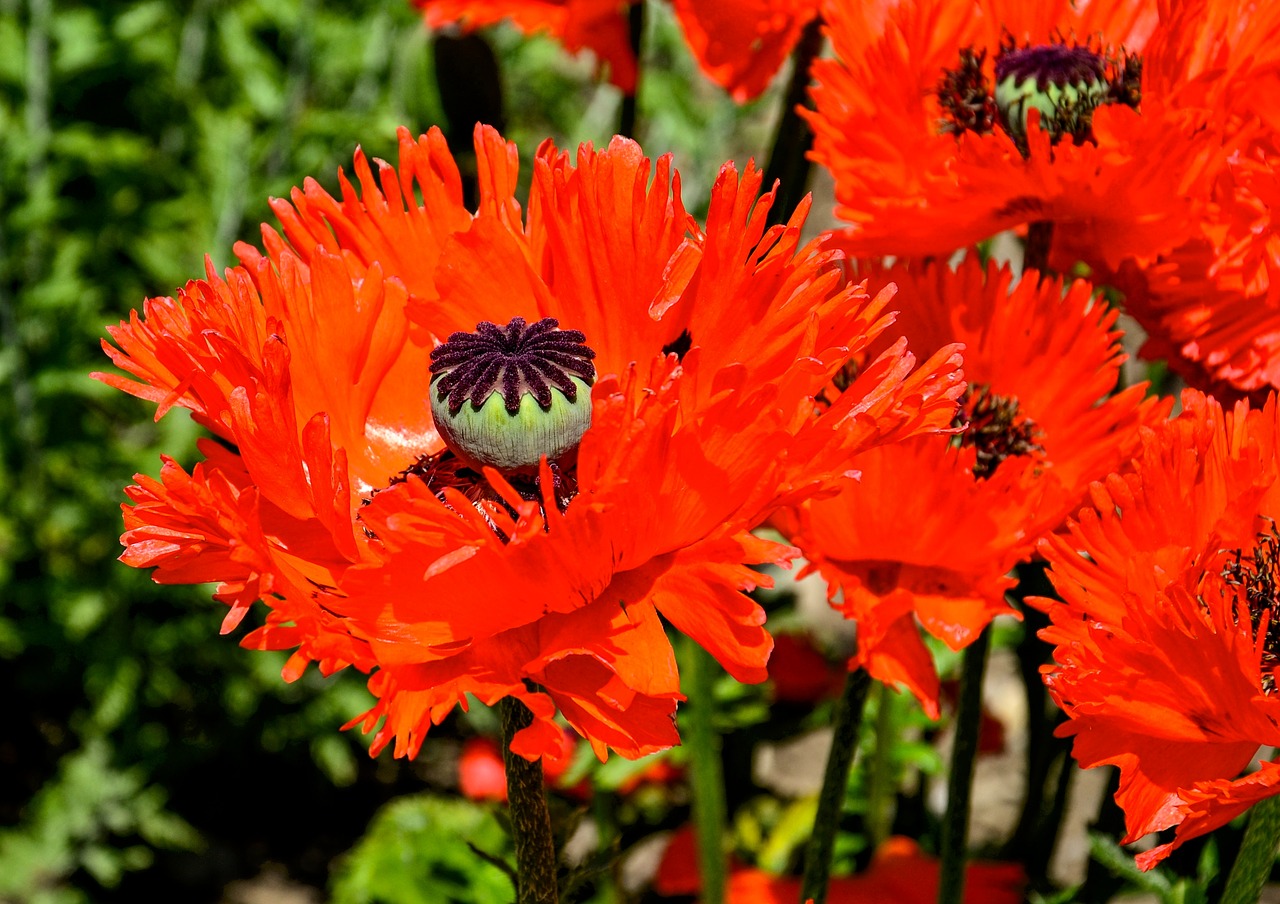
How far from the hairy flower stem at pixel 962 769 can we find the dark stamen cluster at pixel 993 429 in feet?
0.50

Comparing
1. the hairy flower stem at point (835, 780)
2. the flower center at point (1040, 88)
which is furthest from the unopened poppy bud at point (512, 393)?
the flower center at point (1040, 88)

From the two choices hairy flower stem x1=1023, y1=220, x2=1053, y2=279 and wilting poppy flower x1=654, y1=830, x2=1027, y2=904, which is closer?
hairy flower stem x1=1023, y1=220, x2=1053, y2=279

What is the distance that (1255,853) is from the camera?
83cm

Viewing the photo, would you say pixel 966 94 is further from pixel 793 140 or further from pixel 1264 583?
pixel 1264 583

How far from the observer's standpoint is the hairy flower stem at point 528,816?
824mm

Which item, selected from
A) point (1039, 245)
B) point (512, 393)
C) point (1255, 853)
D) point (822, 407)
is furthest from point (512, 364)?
point (1255, 853)

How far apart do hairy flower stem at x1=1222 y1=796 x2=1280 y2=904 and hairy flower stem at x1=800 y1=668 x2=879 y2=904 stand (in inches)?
10.7

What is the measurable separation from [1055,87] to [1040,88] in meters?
0.01

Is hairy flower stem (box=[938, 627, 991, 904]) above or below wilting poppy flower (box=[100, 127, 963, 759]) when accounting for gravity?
below

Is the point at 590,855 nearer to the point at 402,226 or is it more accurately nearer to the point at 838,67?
the point at 402,226

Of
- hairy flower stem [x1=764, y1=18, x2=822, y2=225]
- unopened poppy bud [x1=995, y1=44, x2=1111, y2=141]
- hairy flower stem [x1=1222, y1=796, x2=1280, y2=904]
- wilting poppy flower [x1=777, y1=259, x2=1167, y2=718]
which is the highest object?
hairy flower stem [x1=764, y1=18, x2=822, y2=225]

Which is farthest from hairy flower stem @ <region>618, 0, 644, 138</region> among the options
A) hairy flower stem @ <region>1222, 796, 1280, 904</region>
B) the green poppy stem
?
hairy flower stem @ <region>1222, 796, 1280, 904</region>

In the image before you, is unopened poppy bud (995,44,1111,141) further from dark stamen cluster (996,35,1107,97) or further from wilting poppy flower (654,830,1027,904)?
wilting poppy flower (654,830,1027,904)

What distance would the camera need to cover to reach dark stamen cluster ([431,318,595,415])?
33.6 inches
